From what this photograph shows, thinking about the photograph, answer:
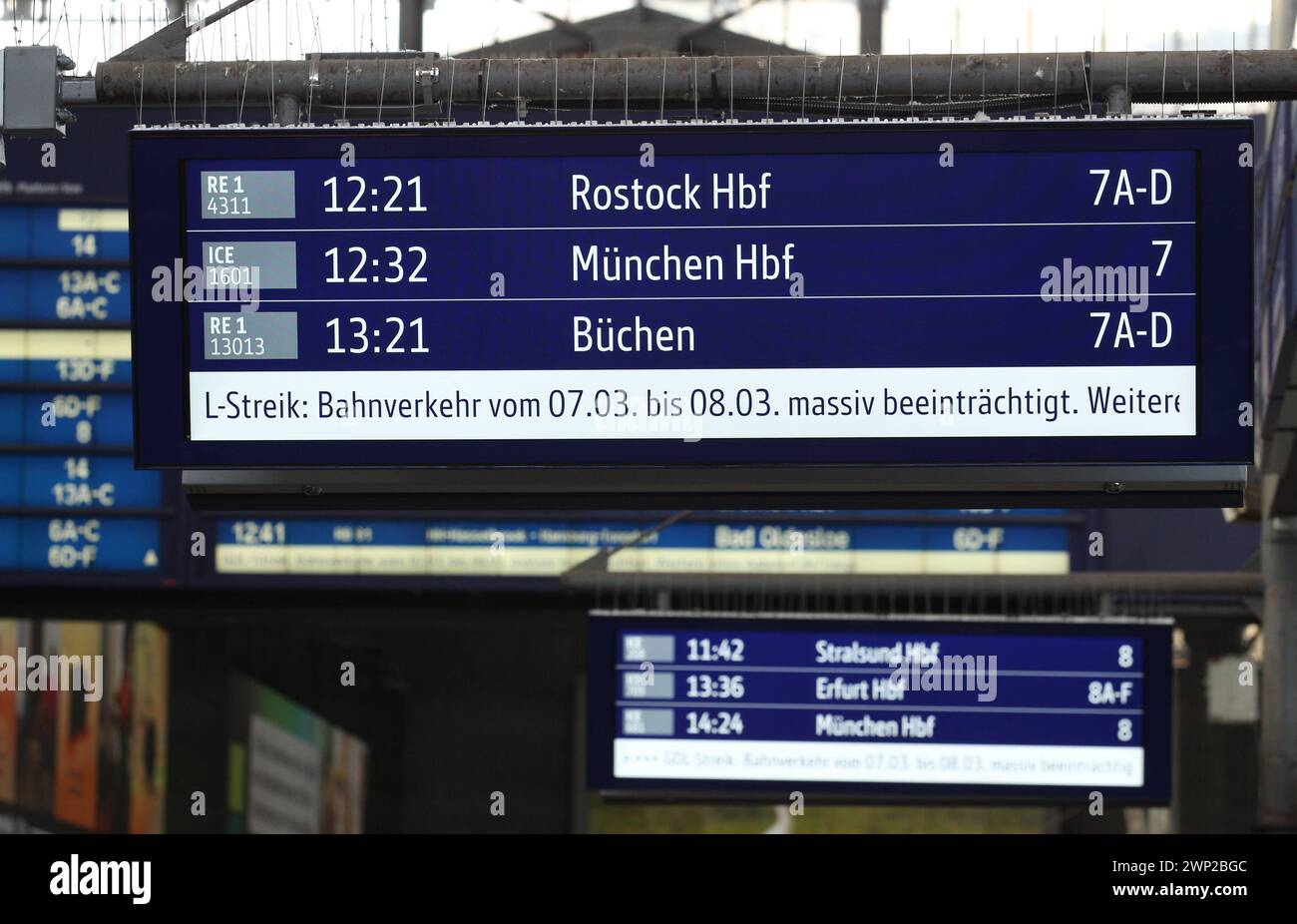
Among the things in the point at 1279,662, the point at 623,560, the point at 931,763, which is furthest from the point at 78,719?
the point at 1279,662

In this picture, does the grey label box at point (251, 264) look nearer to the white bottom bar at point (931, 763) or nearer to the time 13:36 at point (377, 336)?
the time 13:36 at point (377, 336)

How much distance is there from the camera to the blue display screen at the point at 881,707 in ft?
38.1

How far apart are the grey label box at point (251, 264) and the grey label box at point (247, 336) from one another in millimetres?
79

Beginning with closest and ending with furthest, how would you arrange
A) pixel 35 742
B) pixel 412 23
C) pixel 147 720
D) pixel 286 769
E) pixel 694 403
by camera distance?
pixel 694 403 < pixel 412 23 < pixel 35 742 < pixel 147 720 < pixel 286 769

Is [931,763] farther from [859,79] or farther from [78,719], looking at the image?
[78,719]

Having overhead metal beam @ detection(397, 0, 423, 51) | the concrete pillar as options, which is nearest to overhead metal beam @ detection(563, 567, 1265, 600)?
the concrete pillar

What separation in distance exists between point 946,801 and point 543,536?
6815mm

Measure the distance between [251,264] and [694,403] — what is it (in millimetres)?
1168

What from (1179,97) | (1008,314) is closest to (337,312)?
(1008,314)

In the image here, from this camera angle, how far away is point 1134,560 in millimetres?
18469

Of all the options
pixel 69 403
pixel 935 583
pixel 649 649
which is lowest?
pixel 649 649

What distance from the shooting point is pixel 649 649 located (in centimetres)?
1182

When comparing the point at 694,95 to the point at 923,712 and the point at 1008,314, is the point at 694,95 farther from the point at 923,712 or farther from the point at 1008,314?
the point at 923,712

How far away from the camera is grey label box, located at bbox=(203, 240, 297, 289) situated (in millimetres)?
5836
